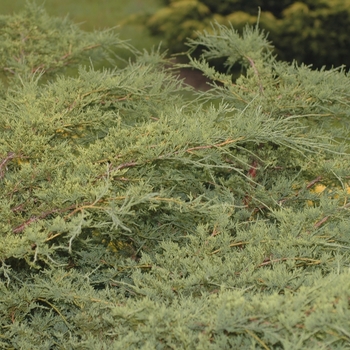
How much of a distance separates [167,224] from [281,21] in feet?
17.5

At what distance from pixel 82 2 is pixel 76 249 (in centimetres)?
839

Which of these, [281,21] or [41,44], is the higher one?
[41,44]

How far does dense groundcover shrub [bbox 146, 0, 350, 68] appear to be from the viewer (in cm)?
682

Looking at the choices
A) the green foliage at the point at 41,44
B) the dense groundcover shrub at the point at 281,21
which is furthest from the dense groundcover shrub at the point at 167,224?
the dense groundcover shrub at the point at 281,21

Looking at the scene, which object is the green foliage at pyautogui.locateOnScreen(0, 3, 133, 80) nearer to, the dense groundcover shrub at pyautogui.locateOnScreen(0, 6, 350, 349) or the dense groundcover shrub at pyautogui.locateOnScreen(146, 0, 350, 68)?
the dense groundcover shrub at pyautogui.locateOnScreen(0, 6, 350, 349)

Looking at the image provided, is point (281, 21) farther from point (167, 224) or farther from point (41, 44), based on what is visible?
point (167, 224)

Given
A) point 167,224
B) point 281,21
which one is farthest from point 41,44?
point 281,21

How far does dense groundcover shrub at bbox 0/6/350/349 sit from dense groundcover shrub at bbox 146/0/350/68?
15.0 feet

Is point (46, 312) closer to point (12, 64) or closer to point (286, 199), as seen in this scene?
point (286, 199)

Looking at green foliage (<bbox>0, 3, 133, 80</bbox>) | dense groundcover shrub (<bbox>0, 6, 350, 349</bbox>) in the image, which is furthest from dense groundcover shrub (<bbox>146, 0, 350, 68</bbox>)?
dense groundcover shrub (<bbox>0, 6, 350, 349</bbox>)

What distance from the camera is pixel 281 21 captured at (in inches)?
272

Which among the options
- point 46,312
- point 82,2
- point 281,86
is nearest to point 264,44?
point 281,86

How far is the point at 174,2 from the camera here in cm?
709

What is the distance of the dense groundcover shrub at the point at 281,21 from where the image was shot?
682 cm
